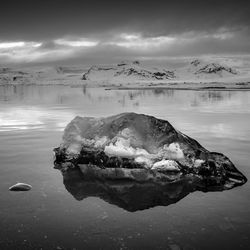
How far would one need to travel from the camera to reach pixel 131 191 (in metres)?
5.86

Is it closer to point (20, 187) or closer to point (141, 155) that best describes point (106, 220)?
point (20, 187)

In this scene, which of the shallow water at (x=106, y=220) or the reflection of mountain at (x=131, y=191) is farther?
the reflection of mountain at (x=131, y=191)

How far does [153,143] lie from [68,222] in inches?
120

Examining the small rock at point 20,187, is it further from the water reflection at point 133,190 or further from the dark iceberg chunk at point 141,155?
the dark iceberg chunk at point 141,155

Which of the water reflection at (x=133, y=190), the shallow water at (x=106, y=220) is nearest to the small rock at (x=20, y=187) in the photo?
the shallow water at (x=106, y=220)

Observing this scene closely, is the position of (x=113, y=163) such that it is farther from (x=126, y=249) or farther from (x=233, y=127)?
(x=233, y=127)

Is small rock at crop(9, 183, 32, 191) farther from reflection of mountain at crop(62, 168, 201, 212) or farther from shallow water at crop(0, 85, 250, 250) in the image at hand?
reflection of mountain at crop(62, 168, 201, 212)

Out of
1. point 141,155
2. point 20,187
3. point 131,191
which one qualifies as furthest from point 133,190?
point 20,187

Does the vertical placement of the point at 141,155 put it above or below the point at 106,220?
above

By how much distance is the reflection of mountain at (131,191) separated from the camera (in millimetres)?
5391

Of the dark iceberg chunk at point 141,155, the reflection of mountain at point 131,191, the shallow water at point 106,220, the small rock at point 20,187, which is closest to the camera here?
the shallow water at point 106,220

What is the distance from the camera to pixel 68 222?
462 centimetres

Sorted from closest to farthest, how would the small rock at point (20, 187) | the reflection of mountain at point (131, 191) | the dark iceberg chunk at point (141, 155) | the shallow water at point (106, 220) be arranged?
the shallow water at point (106, 220), the reflection of mountain at point (131, 191), the small rock at point (20, 187), the dark iceberg chunk at point (141, 155)

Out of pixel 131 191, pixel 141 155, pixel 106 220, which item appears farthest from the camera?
pixel 141 155
